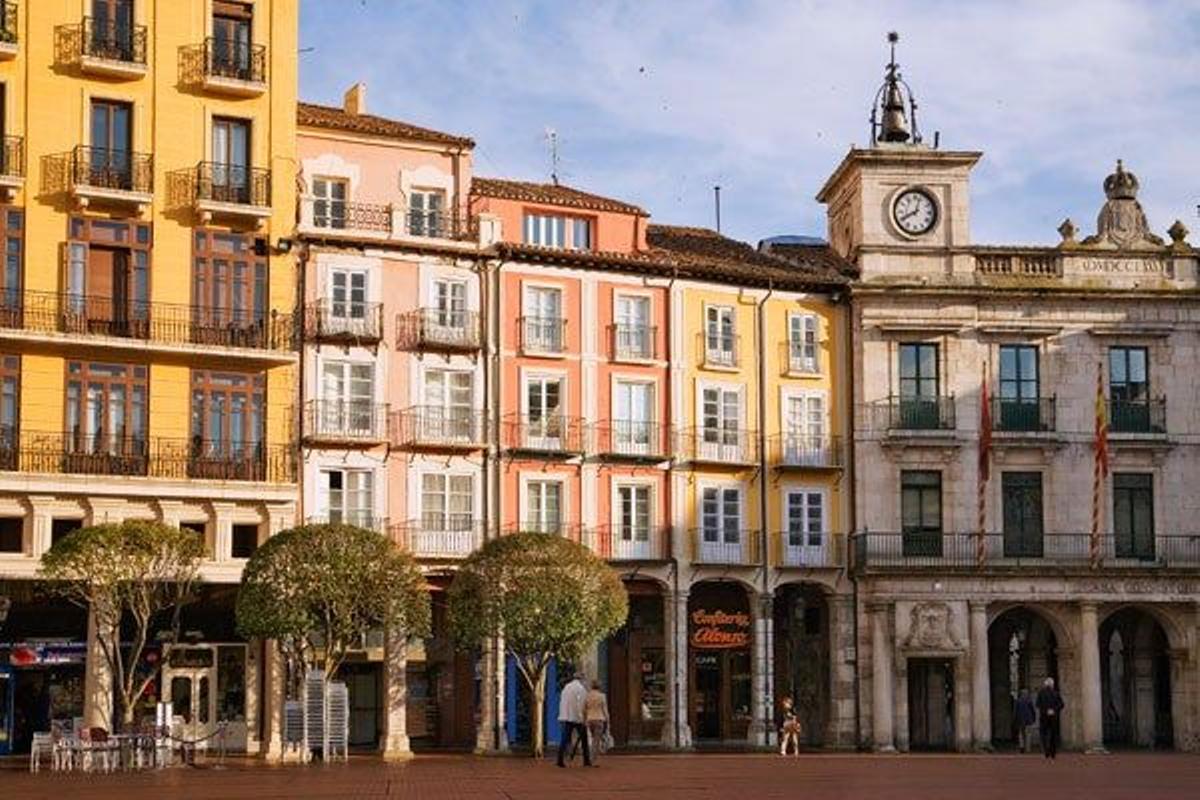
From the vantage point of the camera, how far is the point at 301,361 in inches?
2162

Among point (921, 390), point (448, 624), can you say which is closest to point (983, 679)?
point (921, 390)

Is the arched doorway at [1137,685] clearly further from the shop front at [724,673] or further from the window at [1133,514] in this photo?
the shop front at [724,673]

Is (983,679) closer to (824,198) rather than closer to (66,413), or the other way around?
(824,198)

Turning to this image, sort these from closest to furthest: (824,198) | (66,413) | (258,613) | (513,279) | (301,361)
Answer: (258,613)
(66,413)
(301,361)
(513,279)
(824,198)

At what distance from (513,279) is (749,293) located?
7.48 meters

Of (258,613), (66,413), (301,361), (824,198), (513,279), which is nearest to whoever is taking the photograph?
(258,613)

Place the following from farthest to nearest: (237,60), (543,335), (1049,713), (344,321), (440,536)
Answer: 1. (543,335)
2. (440,536)
3. (344,321)
4. (237,60)
5. (1049,713)

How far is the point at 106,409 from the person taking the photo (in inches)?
2025

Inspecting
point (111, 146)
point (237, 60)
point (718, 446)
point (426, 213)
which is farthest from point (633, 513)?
point (111, 146)

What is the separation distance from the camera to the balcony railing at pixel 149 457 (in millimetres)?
50438

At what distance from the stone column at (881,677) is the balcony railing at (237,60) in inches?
894

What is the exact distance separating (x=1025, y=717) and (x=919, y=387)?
10809 millimetres

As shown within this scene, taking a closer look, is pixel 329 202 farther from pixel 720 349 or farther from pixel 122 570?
pixel 122 570

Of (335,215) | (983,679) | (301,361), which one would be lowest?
(983,679)
